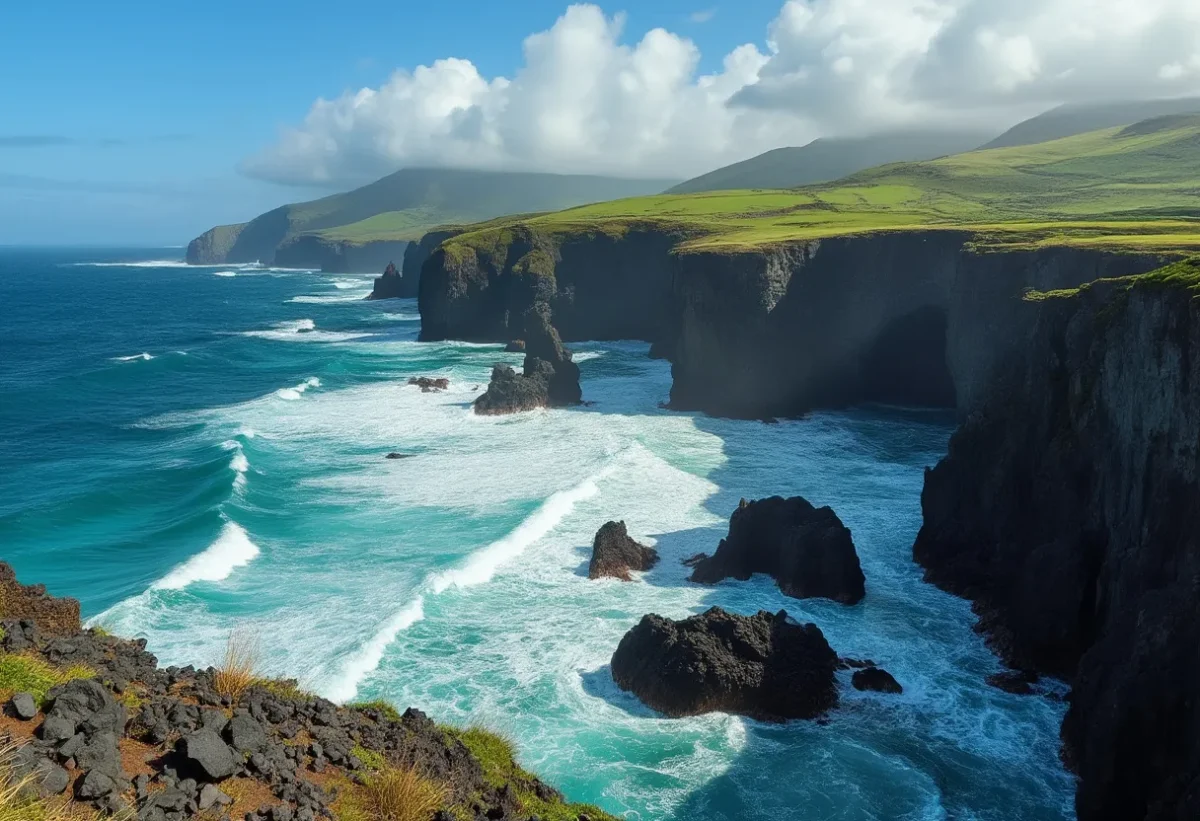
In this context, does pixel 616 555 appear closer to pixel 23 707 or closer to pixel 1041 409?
pixel 1041 409

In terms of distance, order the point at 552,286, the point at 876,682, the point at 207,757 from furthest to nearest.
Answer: the point at 552,286 < the point at 876,682 < the point at 207,757

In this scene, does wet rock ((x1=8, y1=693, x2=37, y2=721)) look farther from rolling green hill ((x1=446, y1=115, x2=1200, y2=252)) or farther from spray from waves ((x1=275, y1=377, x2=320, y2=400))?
spray from waves ((x1=275, y1=377, x2=320, y2=400))

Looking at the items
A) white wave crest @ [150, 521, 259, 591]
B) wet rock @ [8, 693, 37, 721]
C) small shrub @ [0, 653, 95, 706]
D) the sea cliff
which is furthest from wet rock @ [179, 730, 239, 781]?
white wave crest @ [150, 521, 259, 591]

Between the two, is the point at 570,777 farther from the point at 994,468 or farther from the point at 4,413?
the point at 4,413

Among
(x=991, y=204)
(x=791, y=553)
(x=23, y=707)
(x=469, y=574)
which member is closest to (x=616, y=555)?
(x=469, y=574)

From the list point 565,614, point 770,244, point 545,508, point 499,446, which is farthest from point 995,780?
point 770,244

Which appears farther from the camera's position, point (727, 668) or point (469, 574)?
point (469, 574)
